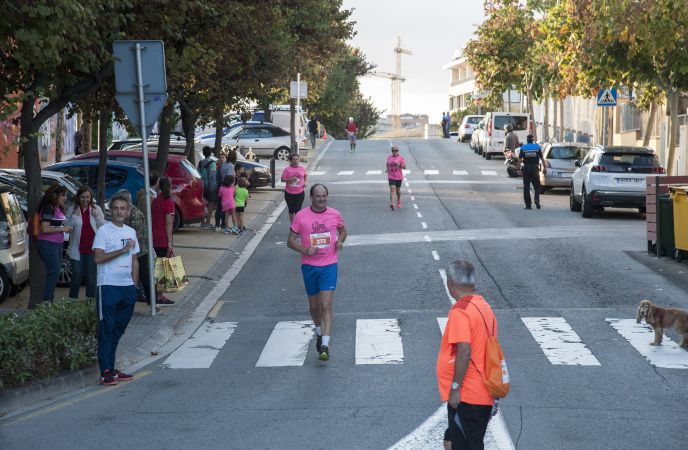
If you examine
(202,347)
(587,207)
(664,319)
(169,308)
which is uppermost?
(587,207)

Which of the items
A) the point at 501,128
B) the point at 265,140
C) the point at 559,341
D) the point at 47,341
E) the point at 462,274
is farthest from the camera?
the point at 501,128

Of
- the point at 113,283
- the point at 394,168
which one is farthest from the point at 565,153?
the point at 113,283

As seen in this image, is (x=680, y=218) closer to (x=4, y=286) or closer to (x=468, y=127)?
(x=4, y=286)

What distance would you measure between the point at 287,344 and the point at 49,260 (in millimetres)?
3396

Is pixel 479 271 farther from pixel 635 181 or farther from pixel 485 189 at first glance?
pixel 485 189

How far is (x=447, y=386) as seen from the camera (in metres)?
5.33

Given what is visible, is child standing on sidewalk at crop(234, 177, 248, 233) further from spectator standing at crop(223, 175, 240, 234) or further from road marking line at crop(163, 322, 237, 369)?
road marking line at crop(163, 322, 237, 369)

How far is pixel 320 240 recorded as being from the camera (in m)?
9.54

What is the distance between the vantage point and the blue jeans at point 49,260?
1142 centimetres

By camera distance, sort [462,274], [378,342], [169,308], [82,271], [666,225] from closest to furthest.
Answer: [462,274] → [378,342] → [82,271] → [169,308] → [666,225]

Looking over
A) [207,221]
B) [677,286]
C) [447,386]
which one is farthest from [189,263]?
[447,386]

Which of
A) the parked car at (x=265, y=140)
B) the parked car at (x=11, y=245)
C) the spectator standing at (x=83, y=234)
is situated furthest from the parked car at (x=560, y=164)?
the spectator standing at (x=83, y=234)

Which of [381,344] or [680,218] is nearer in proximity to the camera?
[381,344]

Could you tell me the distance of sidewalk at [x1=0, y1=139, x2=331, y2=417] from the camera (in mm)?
8336
